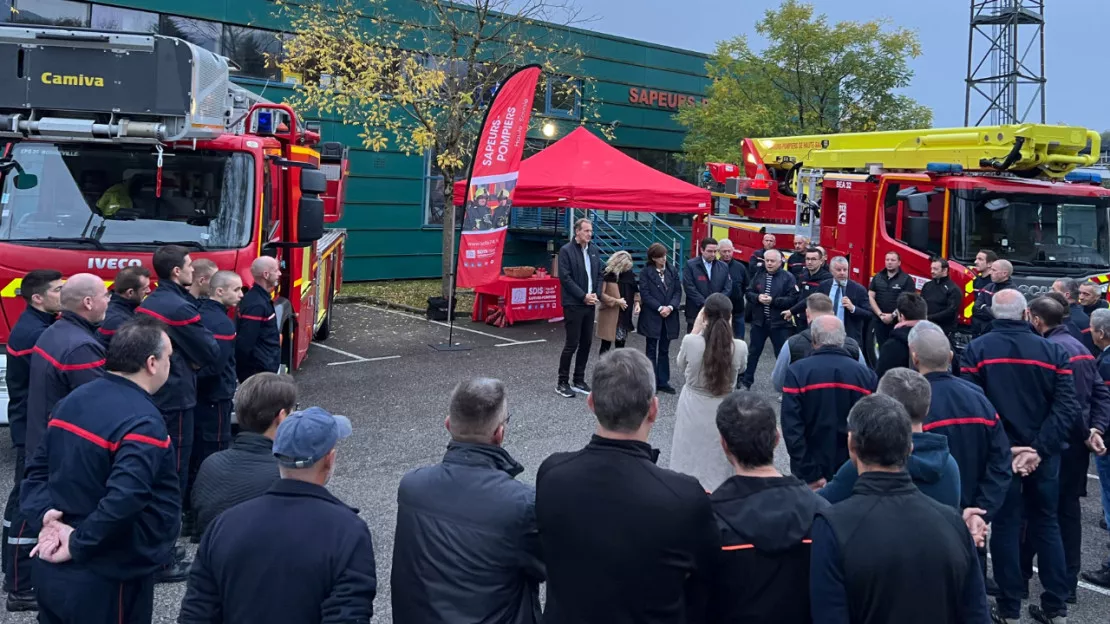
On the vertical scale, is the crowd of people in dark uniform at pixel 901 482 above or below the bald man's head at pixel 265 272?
below

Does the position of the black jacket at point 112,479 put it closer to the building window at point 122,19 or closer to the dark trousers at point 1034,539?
the dark trousers at point 1034,539

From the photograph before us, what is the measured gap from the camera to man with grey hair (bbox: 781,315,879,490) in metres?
4.86

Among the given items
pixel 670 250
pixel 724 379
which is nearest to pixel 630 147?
pixel 670 250

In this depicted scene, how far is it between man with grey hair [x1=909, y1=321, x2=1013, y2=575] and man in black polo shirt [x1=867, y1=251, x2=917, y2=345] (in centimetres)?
581

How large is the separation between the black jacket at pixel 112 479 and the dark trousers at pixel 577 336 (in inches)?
264

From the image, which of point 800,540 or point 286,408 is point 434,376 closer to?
point 286,408

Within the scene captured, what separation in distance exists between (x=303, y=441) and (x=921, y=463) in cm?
235

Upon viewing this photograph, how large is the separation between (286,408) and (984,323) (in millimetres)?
8022

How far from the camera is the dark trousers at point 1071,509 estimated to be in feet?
17.8

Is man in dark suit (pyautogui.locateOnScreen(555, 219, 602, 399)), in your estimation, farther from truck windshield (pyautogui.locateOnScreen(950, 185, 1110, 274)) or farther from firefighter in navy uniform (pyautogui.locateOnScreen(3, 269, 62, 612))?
firefighter in navy uniform (pyautogui.locateOnScreen(3, 269, 62, 612))

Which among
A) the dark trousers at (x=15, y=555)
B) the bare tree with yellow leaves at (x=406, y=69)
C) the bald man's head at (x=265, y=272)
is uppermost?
the bare tree with yellow leaves at (x=406, y=69)

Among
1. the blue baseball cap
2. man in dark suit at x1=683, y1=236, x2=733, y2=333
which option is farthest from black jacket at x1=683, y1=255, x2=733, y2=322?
the blue baseball cap

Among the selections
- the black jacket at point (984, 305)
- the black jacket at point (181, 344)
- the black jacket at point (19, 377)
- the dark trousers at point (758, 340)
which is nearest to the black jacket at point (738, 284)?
the dark trousers at point (758, 340)

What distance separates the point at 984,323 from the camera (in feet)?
30.8
